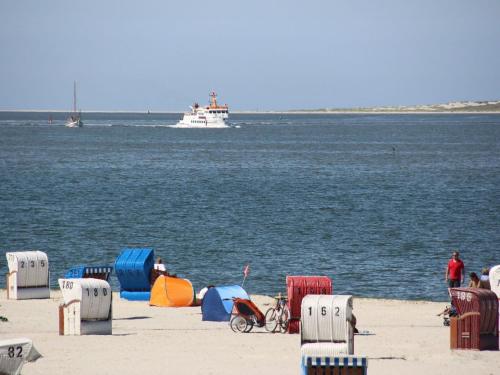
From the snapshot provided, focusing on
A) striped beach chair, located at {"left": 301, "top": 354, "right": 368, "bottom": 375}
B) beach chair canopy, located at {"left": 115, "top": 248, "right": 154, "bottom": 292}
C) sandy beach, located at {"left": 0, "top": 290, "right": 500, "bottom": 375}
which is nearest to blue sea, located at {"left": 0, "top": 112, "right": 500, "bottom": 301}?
beach chair canopy, located at {"left": 115, "top": 248, "right": 154, "bottom": 292}

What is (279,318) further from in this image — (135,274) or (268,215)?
(268,215)

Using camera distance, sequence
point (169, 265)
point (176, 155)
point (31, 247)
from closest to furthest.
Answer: point (169, 265) < point (31, 247) < point (176, 155)

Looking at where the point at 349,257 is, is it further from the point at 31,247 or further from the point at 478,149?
the point at 478,149

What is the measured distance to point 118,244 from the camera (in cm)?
5078

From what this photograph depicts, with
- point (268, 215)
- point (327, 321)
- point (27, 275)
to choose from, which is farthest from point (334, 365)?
point (268, 215)

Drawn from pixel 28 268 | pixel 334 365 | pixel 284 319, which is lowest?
pixel 284 319

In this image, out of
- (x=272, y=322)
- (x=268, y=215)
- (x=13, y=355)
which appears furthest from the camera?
(x=268, y=215)

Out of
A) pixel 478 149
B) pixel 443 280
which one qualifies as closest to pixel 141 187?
pixel 443 280

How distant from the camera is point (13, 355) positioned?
17828 mm

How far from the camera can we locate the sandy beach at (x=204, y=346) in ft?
70.3

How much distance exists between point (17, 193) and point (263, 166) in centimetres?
3908

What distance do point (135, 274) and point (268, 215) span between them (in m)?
32.8

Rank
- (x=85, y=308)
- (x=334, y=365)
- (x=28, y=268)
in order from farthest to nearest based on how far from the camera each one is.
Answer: (x=28, y=268) < (x=85, y=308) < (x=334, y=365)

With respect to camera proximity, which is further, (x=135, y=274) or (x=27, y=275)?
(x=135, y=274)
